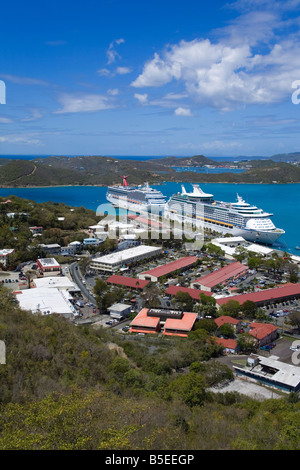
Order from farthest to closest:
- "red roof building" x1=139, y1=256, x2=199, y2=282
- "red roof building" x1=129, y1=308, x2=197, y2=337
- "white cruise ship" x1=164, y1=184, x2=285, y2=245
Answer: "white cruise ship" x1=164, y1=184, x2=285, y2=245
"red roof building" x1=139, y1=256, x2=199, y2=282
"red roof building" x1=129, y1=308, x2=197, y2=337

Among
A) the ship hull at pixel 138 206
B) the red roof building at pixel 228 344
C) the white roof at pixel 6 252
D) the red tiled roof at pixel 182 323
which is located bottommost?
the red roof building at pixel 228 344

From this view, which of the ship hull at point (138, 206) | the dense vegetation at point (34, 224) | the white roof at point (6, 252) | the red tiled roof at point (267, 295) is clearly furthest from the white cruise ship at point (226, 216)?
the white roof at point (6, 252)

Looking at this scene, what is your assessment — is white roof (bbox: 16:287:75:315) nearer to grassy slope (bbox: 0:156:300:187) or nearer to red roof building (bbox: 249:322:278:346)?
red roof building (bbox: 249:322:278:346)

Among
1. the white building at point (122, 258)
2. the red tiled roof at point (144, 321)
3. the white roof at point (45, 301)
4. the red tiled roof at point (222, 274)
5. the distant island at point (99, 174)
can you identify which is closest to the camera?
the red tiled roof at point (144, 321)

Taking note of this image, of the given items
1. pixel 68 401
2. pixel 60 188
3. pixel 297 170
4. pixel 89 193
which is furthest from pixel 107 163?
pixel 68 401

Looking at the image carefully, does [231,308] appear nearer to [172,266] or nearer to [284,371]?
[284,371]

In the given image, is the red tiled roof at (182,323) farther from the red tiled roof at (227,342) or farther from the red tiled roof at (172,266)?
the red tiled roof at (172,266)

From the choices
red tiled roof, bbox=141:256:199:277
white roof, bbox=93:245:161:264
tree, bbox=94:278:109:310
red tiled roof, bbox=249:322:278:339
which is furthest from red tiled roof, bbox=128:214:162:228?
red tiled roof, bbox=249:322:278:339
